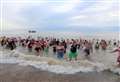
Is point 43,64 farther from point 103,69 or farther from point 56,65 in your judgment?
point 103,69

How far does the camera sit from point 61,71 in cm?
1419

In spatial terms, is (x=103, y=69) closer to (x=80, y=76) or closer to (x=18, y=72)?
(x=80, y=76)

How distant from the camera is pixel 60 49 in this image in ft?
65.8

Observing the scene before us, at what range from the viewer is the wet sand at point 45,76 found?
467 inches

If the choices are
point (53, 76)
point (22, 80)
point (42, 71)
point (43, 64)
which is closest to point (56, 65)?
point (43, 64)

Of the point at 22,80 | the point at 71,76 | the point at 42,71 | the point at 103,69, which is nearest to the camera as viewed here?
the point at 22,80

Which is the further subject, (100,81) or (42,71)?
(42,71)

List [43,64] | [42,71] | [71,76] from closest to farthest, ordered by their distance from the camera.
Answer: [71,76] < [42,71] < [43,64]

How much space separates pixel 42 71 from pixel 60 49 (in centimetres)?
623

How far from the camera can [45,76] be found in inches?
502

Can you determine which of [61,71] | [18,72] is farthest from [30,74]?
[61,71]

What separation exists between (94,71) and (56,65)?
2.60 meters

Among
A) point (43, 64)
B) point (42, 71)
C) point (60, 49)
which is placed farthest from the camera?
point (60, 49)

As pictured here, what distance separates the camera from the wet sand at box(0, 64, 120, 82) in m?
11.9
